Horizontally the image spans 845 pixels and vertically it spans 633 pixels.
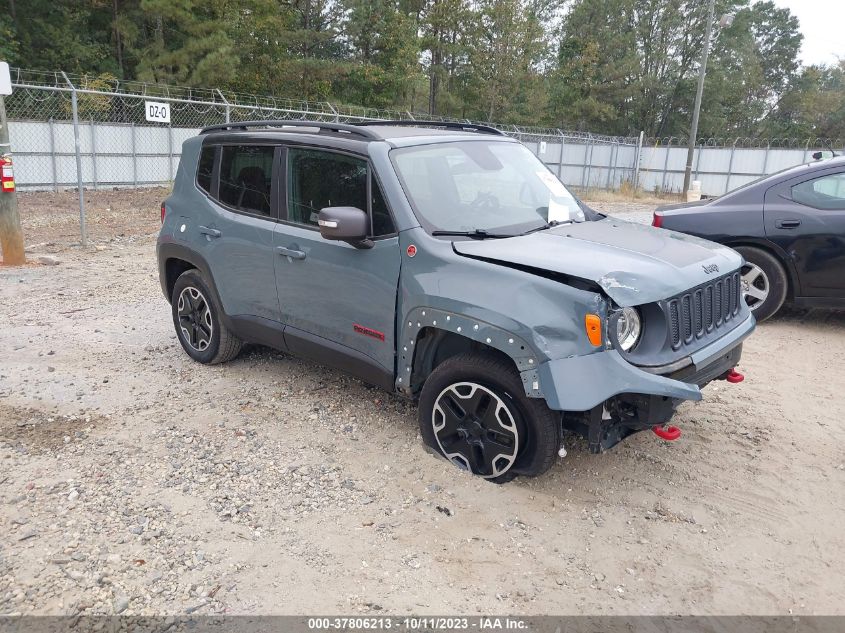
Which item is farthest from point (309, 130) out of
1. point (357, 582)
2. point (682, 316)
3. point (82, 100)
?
point (82, 100)

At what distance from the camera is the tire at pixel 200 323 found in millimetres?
5363

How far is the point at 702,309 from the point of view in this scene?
375cm

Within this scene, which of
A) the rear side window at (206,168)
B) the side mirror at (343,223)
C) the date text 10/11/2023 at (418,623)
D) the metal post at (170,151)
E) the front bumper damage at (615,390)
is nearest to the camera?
the date text 10/11/2023 at (418,623)

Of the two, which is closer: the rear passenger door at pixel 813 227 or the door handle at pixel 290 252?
the door handle at pixel 290 252

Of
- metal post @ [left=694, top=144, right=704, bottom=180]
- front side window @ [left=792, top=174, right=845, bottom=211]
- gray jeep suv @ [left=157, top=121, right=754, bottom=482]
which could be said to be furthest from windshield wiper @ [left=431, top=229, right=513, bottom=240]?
metal post @ [left=694, top=144, right=704, bottom=180]

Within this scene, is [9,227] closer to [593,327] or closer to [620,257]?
[620,257]

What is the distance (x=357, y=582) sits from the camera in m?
Answer: 2.99

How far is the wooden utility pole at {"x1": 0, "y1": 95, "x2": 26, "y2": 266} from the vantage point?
9086 mm

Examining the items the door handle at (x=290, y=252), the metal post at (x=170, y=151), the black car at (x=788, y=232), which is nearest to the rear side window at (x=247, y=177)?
the door handle at (x=290, y=252)

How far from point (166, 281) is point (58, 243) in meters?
6.68

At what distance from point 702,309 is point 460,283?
4.44 feet

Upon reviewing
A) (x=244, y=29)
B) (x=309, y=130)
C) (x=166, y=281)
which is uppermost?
(x=244, y=29)

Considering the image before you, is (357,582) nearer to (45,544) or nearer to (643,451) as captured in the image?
(45,544)

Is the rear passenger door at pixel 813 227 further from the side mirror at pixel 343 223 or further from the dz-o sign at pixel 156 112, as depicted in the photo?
the dz-o sign at pixel 156 112
